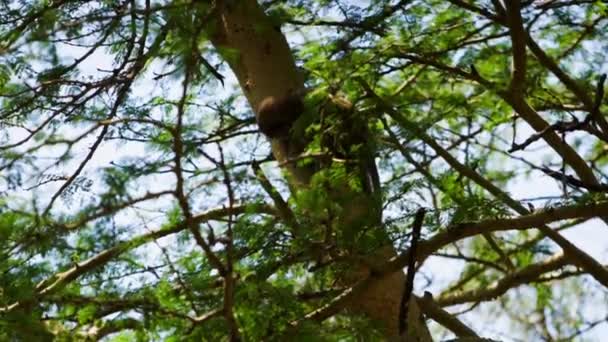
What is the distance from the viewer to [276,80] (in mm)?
3441

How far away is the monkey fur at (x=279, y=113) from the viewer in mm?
3363

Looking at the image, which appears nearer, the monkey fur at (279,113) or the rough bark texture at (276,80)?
the rough bark texture at (276,80)

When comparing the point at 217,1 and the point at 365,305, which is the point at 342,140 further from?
the point at 217,1

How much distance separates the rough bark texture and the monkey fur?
0.06 feet

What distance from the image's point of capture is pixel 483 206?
296cm

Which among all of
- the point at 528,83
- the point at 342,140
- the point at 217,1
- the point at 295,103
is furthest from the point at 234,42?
the point at 528,83

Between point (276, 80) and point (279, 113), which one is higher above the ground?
point (276, 80)

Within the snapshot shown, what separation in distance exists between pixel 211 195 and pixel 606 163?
2518mm

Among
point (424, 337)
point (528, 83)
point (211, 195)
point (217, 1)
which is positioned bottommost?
point (424, 337)

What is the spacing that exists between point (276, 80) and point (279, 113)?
0.13 m

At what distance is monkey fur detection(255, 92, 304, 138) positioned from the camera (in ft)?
11.0

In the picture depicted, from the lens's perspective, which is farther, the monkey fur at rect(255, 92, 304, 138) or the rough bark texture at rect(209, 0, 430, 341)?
the monkey fur at rect(255, 92, 304, 138)

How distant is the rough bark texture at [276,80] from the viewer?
3.19 m

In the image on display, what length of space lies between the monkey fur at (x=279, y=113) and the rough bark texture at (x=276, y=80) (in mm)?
19
